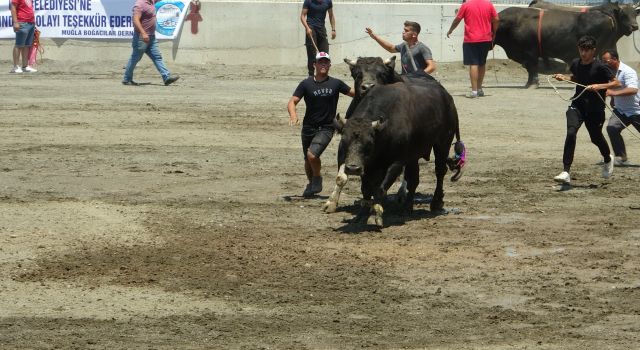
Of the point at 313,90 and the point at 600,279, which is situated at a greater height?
the point at 313,90

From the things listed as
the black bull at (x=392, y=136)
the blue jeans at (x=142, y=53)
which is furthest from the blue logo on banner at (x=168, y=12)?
the black bull at (x=392, y=136)

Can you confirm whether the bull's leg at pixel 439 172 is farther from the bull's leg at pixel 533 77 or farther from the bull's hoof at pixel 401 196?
the bull's leg at pixel 533 77

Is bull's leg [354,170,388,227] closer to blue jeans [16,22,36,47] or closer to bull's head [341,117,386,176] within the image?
bull's head [341,117,386,176]

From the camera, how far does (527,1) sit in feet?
100

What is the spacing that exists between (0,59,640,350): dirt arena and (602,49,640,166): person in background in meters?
0.46

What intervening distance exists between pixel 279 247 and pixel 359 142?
4.44 ft

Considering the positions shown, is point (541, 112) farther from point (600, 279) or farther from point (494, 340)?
point (494, 340)

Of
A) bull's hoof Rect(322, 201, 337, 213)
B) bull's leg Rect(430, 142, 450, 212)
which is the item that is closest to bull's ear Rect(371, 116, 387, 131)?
bull's hoof Rect(322, 201, 337, 213)

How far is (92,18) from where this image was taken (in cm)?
2920

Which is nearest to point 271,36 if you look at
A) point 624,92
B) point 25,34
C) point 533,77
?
point 25,34

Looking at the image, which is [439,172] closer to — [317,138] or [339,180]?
[317,138]

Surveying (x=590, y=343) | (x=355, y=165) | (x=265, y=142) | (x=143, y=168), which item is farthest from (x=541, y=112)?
(x=590, y=343)

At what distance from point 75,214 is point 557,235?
5067mm

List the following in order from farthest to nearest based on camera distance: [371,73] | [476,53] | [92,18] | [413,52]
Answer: [92,18] → [476,53] → [413,52] → [371,73]
